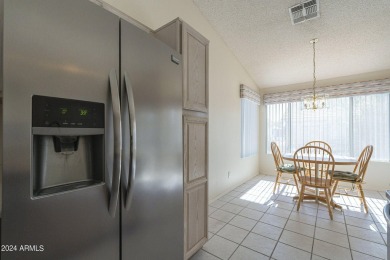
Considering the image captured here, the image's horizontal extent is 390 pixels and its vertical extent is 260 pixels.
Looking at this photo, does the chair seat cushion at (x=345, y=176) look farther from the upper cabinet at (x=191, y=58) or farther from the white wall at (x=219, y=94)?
the upper cabinet at (x=191, y=58)

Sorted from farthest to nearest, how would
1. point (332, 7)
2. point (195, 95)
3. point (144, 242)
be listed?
point (332, 7) < point (195, 95) < point (144, 242)

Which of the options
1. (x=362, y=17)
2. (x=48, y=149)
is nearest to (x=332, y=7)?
(x=362, y=17)

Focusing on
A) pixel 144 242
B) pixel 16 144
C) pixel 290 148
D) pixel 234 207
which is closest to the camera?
pixel 16 144

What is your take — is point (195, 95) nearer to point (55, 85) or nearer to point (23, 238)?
point (55, 85)

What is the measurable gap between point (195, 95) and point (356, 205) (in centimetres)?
311

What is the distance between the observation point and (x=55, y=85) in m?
0.61

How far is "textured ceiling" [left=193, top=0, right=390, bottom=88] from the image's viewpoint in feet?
7.57

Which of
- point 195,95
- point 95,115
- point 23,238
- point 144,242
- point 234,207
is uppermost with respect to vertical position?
point 195,95

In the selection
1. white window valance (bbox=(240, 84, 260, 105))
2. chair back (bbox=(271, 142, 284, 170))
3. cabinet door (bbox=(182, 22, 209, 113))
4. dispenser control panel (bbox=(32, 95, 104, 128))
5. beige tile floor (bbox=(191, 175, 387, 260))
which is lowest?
beige tile floor (bbox=(191, 175, 387, 260))

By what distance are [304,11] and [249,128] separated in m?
2.37

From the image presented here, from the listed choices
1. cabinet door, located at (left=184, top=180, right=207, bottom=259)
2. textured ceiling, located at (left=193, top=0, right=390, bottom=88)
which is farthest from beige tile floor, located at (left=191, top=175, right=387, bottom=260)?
textured ceiling, located at (left=193, top=0, right=390, bottom=88)

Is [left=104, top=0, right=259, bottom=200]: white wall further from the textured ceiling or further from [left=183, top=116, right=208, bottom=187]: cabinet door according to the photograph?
[left=183, top=116, right=208, bottom=187]: cabinet door

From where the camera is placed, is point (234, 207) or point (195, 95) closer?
point (195, 95)

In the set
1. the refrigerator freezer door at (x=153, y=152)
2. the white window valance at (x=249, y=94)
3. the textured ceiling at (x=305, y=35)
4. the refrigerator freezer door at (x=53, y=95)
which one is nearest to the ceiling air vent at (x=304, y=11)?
the textured ceiling at (x=305, y=35)
